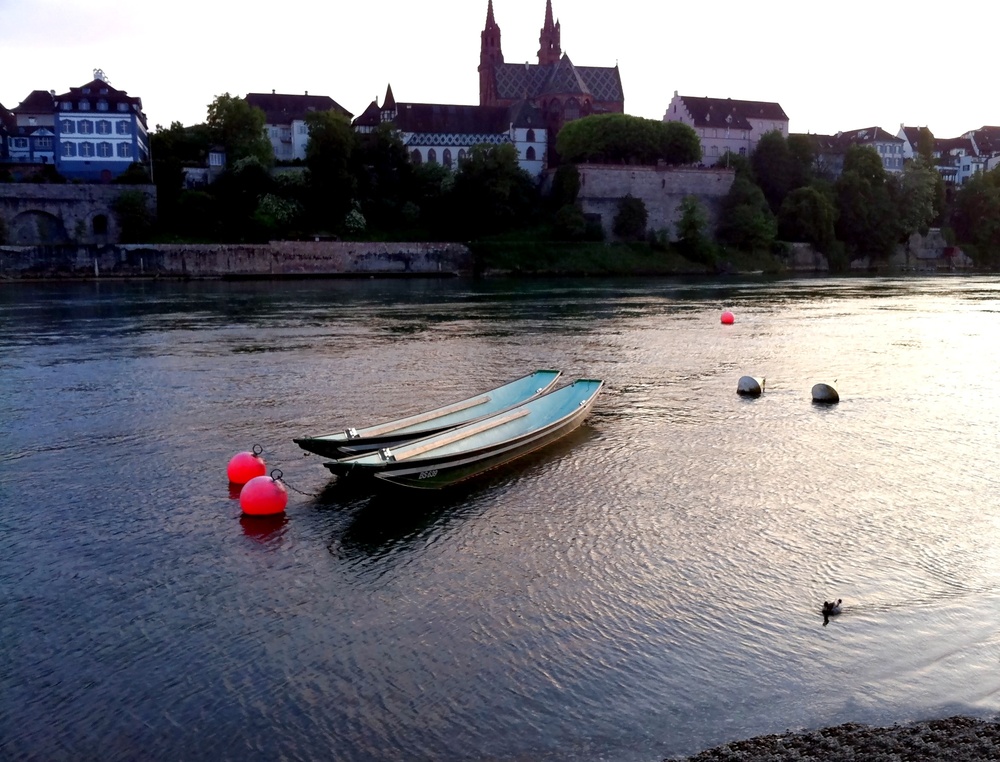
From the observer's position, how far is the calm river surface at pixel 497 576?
27.7 feet

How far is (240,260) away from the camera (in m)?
78.9

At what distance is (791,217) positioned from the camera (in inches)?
3755

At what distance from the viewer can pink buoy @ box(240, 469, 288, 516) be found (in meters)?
14.0

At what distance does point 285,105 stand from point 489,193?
36.0 meters

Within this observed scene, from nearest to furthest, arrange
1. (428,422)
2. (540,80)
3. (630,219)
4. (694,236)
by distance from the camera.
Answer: (428,422)
(694,236)
(630,219)
(540,80)

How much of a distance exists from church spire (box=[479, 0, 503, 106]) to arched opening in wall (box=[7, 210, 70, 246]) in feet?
199

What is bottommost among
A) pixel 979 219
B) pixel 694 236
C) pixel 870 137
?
pixel 694 236

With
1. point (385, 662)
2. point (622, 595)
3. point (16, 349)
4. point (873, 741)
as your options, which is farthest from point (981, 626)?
point (16, 349)

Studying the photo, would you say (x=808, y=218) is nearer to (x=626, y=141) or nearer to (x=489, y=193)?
(x=626, y=141)

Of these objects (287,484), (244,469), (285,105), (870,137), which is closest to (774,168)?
(870,137)

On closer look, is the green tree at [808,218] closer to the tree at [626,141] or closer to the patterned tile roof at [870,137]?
the tree at [626,141]

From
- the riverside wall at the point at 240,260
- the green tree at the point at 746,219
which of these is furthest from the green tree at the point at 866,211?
the riverside wall at the point at 240,260

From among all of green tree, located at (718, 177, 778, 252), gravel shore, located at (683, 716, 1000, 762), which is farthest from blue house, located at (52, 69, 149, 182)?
gravel shore, located at (683, 716, 1000, 762)

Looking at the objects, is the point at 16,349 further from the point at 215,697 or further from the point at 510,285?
the point at 510,285
